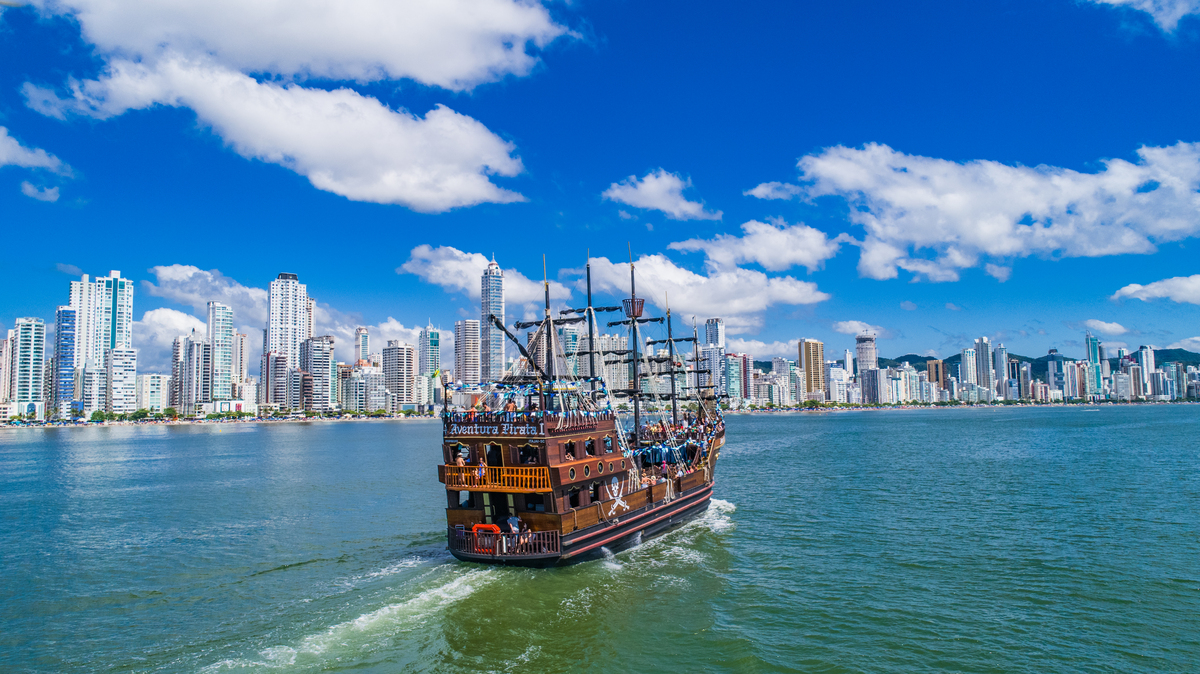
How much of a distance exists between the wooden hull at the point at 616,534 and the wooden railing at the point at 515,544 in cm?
13

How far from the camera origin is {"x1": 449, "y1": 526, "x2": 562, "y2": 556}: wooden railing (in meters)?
22.1

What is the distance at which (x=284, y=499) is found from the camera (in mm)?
42094

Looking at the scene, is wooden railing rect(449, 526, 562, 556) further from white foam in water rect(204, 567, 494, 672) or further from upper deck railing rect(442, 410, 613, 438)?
upper deck railing rect(442, 410, 613, 438)

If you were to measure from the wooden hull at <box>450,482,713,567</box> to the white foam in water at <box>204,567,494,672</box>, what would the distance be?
1099mm

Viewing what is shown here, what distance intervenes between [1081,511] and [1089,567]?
11.5 m

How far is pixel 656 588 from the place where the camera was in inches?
841

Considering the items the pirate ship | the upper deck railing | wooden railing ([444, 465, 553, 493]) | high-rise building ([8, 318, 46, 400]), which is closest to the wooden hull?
the pirate ship

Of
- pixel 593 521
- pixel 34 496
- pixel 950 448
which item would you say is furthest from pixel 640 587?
pixel 950 448

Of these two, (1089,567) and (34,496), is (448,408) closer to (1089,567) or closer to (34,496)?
(1089,567)

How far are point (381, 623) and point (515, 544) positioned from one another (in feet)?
17.0

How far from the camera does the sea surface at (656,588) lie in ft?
53.2

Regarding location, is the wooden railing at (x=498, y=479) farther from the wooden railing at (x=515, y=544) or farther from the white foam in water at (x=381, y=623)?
the white foam in water at (x=381, y=623)

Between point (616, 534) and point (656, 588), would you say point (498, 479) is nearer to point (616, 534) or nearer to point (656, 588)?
point (616, 534)

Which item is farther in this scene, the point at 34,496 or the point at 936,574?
the point at 34,496
